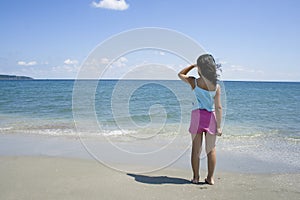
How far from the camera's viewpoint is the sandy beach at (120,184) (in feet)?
13.0

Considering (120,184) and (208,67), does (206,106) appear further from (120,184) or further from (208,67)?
(120,184)

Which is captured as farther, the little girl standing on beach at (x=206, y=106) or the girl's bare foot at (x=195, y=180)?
the girl's bare foot at (x=195, y=180)

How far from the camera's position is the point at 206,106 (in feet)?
14.5

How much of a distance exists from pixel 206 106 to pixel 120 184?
1.80m

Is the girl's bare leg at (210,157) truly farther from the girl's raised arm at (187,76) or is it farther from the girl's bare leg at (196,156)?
the girl's raised arm at (187,76)

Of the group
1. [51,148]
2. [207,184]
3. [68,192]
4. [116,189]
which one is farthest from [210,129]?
[51,148]

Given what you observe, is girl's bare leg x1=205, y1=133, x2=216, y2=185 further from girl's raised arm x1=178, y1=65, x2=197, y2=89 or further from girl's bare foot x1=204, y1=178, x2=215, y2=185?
girl's raised arm x1=178, y1=65, x2=197, y2=89

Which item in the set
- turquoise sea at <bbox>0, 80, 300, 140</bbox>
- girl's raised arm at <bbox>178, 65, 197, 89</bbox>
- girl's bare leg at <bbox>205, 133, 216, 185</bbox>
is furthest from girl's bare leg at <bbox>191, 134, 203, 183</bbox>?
turquoise sea at <bbox>0, 80, 300, 140</bbox>

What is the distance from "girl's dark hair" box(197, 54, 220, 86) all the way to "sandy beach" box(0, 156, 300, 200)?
1680 mm

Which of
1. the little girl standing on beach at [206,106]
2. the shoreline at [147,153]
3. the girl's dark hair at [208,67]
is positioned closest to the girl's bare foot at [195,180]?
the little girl standing on beach at [206,106]

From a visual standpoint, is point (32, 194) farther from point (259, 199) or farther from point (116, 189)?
point (259, 199)

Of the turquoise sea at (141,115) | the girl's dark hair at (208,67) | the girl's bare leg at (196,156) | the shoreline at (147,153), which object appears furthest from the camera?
the turquoise sea at (141,115)

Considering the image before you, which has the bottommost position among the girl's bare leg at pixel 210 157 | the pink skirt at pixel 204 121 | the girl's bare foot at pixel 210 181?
the girl's bare foot at pixel 210 181

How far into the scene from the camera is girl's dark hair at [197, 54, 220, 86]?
426 centimetres
